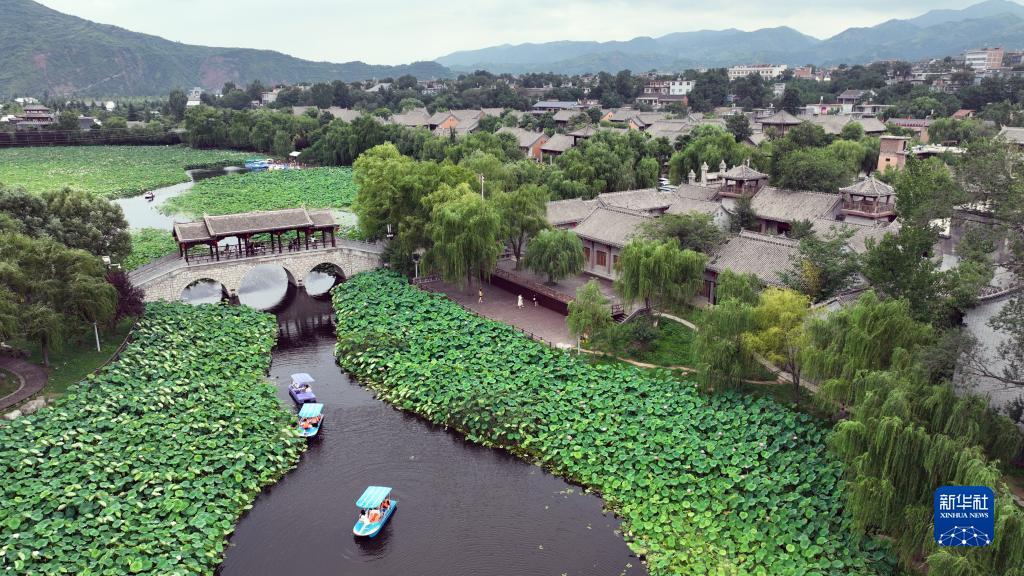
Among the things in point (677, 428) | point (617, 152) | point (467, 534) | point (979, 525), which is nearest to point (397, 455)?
point (467, 534)

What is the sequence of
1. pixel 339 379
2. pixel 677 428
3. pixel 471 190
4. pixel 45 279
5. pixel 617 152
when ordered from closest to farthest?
pixel 677 428
pixel 45 279
pixel 339 379
pixel 471 190
pixel 617 152

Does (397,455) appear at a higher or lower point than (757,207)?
lower

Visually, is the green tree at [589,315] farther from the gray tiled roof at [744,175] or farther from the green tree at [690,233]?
the gray tiled roof at [744,175]

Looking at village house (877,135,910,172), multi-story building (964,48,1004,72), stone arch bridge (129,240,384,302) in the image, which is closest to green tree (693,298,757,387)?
stone arch bridge (129,240,384,302)

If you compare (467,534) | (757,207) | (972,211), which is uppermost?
(972,211)

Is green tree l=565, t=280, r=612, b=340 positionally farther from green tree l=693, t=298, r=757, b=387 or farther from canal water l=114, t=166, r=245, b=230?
canal water l=114, t=166, r=245, b=230

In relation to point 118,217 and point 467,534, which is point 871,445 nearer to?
point 467,534
